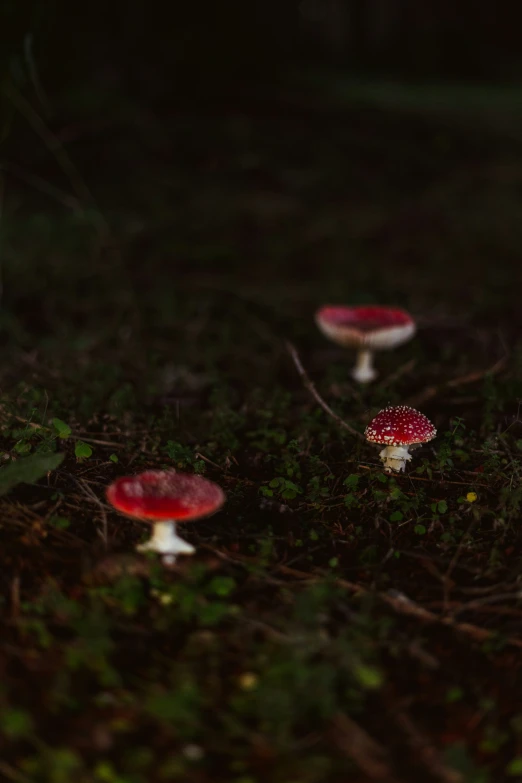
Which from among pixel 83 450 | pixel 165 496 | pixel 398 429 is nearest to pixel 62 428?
pixel 83 450

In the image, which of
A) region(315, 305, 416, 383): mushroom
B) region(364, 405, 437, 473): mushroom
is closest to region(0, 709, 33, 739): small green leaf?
region(364, 405, 437, 473): mushroom

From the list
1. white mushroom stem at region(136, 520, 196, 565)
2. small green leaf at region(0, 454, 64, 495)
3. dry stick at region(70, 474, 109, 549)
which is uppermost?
small green leaf at region(0, 454, 64, 495)

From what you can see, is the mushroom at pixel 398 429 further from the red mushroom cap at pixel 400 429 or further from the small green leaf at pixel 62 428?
the small green leaf at pixel 62 428

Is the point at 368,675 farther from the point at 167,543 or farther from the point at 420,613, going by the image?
the point at 167,543

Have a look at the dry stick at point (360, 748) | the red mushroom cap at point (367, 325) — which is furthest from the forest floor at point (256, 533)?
the red mushroom cap at point (367, 325)

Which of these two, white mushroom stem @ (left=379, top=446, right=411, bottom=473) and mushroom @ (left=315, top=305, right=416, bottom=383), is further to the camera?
mushroom @ (left=315, top=305, right=416, bottom=383)

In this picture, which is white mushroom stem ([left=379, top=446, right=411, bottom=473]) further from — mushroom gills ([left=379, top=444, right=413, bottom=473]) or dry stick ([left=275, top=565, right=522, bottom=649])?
dry stick ([left=275, top=565, right=522, bottom=649])

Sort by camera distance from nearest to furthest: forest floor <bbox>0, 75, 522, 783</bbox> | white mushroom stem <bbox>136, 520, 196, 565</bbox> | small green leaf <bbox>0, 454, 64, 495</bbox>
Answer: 1. forest floor <bbox>0, 75, 522, 783</bbox>
2. white mushroom stem <bbox>136, 520, 196, 565</bbox>
3. small green leaf <bbox>0, 454, 64, 495</bbox>
